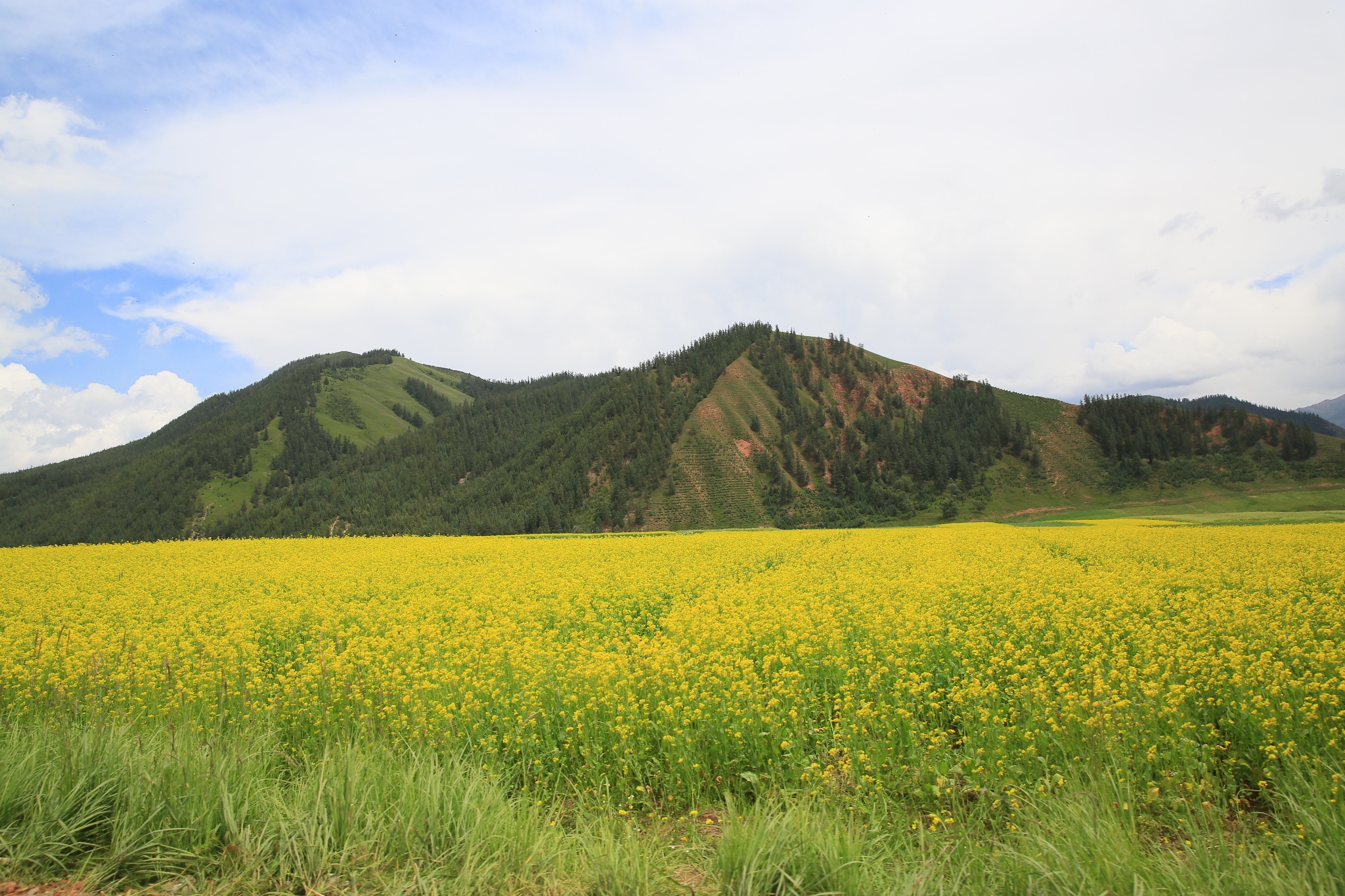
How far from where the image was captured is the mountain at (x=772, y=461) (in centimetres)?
9131

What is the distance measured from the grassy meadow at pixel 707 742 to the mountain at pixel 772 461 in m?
76.7

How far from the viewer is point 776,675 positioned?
7379mm

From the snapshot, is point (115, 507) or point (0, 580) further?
point (115, 507)

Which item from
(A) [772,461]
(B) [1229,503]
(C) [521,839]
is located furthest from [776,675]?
(A) [772,461]

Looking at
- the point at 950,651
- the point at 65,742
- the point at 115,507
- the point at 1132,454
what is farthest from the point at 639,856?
the point at 115,507

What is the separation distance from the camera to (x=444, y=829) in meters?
4.23

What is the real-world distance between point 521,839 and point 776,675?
394 cm

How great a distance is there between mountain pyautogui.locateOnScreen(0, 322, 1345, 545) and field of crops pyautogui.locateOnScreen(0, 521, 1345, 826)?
7484cm

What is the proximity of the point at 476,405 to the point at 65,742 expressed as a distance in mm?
184120

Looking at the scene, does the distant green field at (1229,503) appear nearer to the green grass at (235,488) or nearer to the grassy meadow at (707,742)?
the grassy meadow at (707,742)

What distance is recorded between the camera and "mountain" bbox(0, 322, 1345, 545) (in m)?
91.3

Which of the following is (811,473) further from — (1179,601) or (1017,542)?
(1179,601)

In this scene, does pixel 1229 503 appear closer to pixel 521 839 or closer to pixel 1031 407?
pixel 1031 407

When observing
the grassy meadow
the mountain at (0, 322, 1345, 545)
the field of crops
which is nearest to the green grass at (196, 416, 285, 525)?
the mountain at (0, 322, 1345, 545)
